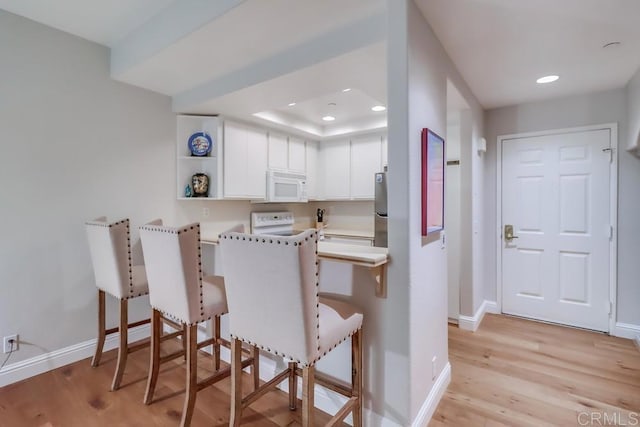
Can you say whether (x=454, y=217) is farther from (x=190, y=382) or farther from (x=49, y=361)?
(x=49, y=361)

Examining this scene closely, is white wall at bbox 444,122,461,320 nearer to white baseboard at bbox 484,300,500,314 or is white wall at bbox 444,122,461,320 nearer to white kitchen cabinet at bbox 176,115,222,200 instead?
white baseboard at bbox 484,300,500,314

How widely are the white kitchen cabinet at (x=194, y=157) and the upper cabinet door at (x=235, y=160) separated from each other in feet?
0.24

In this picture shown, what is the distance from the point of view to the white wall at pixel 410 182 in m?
1.56

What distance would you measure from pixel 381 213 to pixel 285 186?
1.32 meters

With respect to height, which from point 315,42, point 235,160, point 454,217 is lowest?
point 454,217

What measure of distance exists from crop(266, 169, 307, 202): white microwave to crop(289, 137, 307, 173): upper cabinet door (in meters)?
0.11

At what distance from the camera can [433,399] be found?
1.88 m

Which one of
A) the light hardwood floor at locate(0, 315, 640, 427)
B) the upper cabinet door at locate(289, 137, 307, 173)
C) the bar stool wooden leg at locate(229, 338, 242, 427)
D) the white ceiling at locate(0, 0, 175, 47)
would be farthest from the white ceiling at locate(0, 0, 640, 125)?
the light hardwood floor at locate(0, 315, 640, 427)

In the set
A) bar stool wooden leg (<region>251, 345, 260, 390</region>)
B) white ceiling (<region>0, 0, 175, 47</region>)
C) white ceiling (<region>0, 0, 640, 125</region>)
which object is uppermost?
white ceiling (<region>0, 0, 175, 47</region>)

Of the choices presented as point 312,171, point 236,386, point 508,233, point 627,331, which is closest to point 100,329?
point 236,386

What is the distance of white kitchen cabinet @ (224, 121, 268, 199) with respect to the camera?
3150 millimetres

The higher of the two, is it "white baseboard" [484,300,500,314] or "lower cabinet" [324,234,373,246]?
"lower cabinet" [324,234,373,246]

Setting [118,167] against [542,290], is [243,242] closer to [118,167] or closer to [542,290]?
[118,167]

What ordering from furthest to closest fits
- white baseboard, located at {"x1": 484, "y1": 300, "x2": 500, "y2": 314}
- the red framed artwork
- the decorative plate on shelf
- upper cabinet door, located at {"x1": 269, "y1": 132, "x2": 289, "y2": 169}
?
upper cabinet door, located at {"x1": 269, "y1": 132, "x2": 289, "y2": 169}
white baseboard, located at {"x1": 484, "y1": 300, "x2": 500, "y2": 314}
the decorative plate on shelf
the red framed artwork
